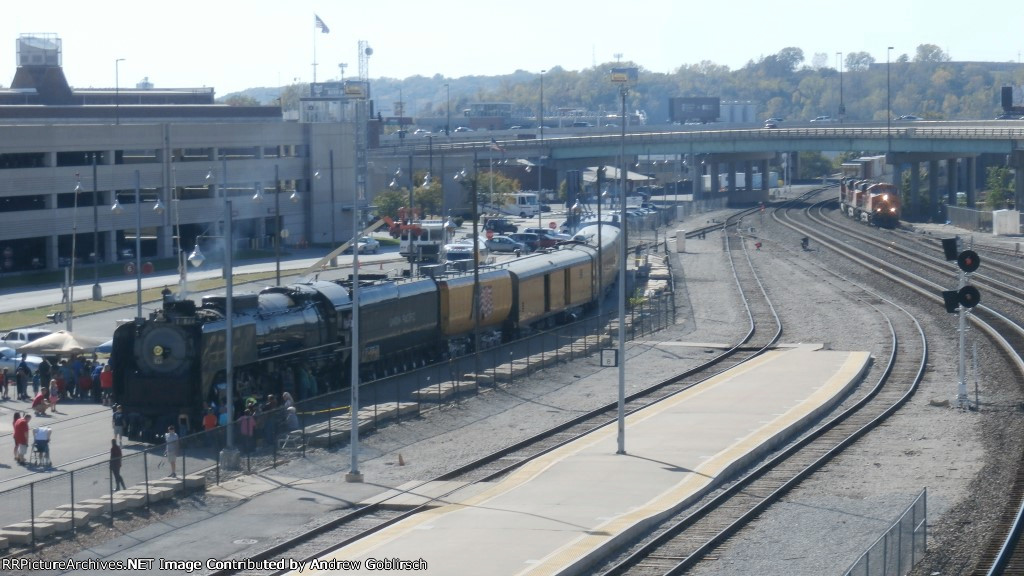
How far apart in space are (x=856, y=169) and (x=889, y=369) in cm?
8644

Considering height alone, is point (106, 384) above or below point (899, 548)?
below

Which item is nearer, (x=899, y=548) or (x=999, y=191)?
(x=899, y=548)

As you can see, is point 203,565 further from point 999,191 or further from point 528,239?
point 999,191

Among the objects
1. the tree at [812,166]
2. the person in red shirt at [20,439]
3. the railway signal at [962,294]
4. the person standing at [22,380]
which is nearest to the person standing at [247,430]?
the person in red shirt at [20,439]

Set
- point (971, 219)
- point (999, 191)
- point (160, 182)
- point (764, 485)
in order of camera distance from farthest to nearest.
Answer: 1. point (999, 191)
2. point (971, 219)
3. point (160, 182)
4. point (764, 485)

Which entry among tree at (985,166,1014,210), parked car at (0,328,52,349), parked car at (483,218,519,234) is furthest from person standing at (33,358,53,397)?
tree at (985,166,1014,210)

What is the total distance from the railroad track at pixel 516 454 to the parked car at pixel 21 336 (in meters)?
20.0

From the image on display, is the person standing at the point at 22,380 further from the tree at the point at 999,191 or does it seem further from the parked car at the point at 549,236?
the tree at the point at 999,191

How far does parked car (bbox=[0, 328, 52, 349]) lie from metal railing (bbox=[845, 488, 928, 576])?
3111 cm

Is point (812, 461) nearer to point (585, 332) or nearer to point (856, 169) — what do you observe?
point (585, 332)

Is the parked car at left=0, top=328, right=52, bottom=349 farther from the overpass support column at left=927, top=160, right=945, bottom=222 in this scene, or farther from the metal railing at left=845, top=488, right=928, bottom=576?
the overpass support column at left=927, top=160, right=945, bottom=222

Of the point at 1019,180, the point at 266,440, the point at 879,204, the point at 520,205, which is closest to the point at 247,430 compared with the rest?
the point at 266,440

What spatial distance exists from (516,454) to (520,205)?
80539 mm

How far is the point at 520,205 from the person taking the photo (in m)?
107
